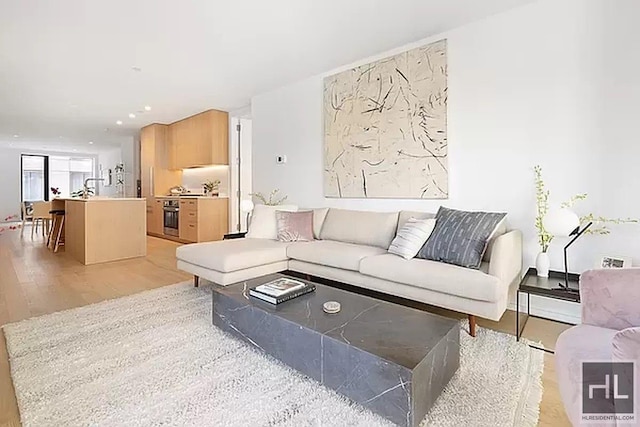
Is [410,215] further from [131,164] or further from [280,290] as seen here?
[131,164]

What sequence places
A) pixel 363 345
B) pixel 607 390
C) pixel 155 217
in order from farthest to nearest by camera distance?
pixel 155 217 < pixel 363 345 < pixel 607 390

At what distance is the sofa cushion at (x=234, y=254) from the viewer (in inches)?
112

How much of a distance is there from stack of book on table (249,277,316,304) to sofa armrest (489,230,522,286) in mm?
1207

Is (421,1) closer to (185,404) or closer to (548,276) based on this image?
(548,276)

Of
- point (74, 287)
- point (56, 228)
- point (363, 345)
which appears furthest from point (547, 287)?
point (56, 228)

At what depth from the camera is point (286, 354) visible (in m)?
1.76

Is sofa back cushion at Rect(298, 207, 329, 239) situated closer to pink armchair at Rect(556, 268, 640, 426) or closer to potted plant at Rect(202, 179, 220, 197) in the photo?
pink armchair at Rect(556, 268, 640, 426)

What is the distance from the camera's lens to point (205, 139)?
613 centimetres

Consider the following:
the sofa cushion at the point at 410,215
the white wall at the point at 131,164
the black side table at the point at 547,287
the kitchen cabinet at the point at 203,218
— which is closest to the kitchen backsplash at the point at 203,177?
the kitchen cabinet at the point at 203,218

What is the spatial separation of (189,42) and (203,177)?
3946mm

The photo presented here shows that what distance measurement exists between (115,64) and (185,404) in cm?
391

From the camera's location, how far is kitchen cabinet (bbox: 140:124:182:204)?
7.12 meters

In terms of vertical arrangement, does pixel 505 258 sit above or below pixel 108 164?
below

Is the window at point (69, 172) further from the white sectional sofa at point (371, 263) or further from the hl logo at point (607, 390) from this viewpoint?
the hl logo at point (607, 390)
